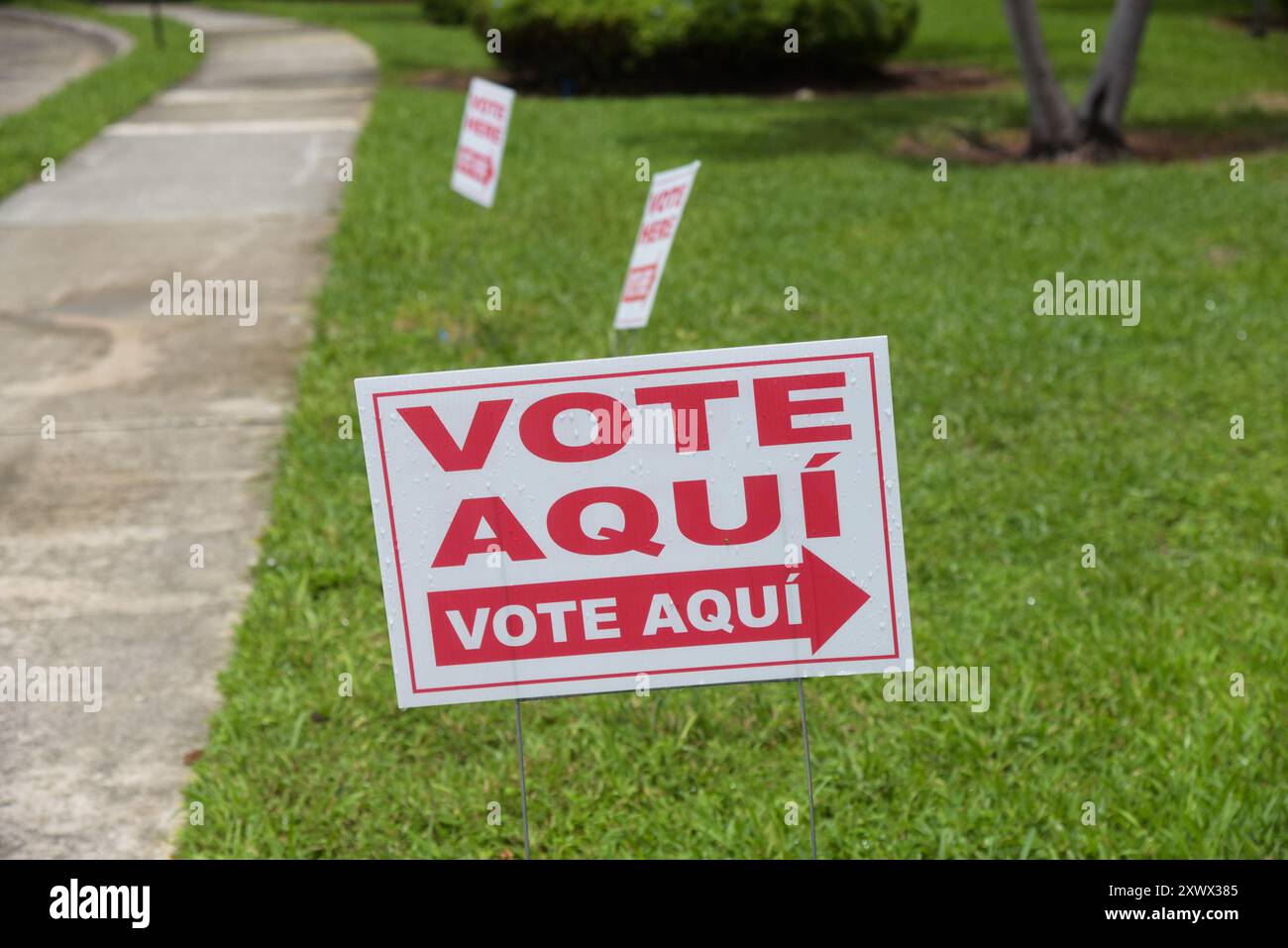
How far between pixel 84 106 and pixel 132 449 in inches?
532

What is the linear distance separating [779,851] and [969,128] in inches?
577

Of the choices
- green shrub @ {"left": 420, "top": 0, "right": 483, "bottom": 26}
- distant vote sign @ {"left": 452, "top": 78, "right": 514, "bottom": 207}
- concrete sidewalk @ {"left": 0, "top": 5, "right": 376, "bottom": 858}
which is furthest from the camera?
green shrub @ {"left": 420, "top": 0, "right": 483, "bottom": 26}

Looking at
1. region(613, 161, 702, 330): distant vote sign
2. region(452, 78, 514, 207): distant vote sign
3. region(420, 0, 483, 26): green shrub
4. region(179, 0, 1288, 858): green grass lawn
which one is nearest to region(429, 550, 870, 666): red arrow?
region(179, 0, 1288, 858): green grass lawn

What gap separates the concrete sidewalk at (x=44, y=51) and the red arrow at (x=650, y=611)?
1877cm

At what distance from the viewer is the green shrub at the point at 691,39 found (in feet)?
69.0

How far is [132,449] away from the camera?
7172 mm

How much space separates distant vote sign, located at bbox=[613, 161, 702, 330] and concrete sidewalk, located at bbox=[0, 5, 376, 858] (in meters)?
1.87

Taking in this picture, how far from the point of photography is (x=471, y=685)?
3.02m

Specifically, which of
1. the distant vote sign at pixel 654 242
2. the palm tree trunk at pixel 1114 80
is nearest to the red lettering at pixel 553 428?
the distant vote sign at pixel 654 242

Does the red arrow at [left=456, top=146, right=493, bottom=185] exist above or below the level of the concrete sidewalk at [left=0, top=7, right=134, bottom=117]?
below

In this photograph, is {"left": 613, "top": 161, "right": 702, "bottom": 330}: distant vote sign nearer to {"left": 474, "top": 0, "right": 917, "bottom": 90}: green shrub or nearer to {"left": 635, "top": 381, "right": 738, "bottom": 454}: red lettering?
{"left": 635, "top": 381, "right": 738, "bottom": 454}: red lettering

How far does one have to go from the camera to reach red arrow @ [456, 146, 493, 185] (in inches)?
331
